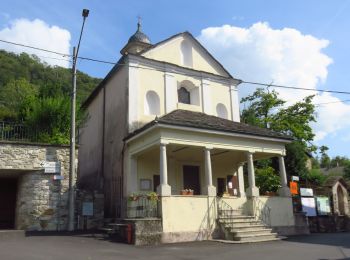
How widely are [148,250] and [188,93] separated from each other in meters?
11.5

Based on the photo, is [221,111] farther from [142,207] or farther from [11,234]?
[11,234]

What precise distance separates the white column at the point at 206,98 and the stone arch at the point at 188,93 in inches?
13.6

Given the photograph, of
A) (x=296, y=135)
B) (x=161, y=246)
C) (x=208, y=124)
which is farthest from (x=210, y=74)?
(x=296, y=135)

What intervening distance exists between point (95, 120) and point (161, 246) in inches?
512

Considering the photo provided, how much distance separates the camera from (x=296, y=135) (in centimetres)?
3238

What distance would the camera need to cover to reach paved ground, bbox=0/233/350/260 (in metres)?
10.1

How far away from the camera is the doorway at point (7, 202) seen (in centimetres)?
2098

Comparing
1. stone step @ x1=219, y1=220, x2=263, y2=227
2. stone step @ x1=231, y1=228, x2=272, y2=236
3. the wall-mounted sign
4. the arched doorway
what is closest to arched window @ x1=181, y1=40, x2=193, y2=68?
the wall-mounted sign

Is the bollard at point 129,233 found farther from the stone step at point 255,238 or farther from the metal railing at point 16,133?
the metal railing at point 16,133

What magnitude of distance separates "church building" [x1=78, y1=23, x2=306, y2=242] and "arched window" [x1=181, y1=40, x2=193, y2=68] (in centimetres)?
6

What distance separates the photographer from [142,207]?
51.3ft

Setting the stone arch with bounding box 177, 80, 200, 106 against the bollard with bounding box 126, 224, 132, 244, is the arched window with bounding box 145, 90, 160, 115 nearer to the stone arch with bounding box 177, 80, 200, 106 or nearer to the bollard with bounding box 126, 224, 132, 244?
the stone arch with bounding box 177, 80, 200, 106

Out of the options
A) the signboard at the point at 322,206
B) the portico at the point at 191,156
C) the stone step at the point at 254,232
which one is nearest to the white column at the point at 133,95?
the portico at the point at 191,156

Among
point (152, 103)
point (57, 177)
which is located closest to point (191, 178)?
point (152, 103)
